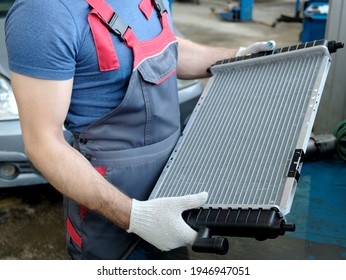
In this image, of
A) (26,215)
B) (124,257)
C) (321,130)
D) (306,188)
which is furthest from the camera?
(26,215)

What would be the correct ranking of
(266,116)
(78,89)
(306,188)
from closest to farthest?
(78,89) < (266,116) < (306,188)

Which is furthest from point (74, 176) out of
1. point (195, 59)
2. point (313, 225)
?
point (313, 225)

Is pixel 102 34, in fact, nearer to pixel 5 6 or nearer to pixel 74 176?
pixel 74 176

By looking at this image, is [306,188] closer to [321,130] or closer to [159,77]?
[321,130]

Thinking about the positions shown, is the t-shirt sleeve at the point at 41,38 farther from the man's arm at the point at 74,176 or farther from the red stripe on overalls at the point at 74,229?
the red stripe on overalls at the point at 74,229

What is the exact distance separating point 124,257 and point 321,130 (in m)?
1.21

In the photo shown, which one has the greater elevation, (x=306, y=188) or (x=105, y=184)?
(x=105, y=184)

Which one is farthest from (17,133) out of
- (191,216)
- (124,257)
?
(191,216)

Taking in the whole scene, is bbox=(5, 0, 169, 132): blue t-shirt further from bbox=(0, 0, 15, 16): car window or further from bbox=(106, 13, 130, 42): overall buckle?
bbox=(0, 0, 15, 16): car window

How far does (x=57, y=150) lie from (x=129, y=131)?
0.67 feet

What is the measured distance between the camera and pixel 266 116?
1275 millimetres

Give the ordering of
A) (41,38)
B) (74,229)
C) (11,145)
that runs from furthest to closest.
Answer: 1. (11,145)
2. (74,229)
3. (41,38)

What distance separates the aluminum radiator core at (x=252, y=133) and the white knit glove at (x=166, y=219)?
→ 45mm

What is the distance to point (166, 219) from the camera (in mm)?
1091
